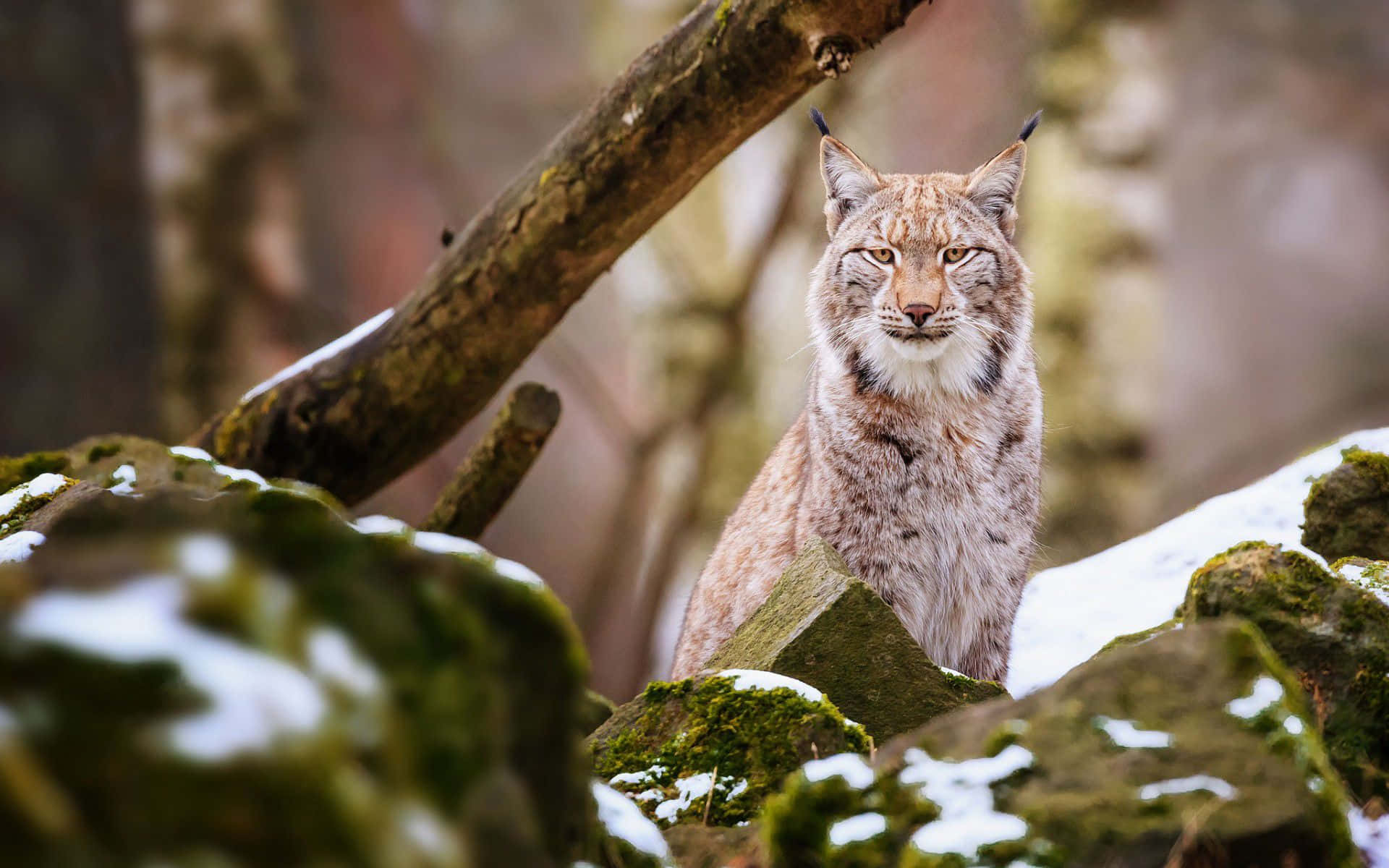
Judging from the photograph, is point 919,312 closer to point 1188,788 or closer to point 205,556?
point 1188,788

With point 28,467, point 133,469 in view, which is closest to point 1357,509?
point 133,469

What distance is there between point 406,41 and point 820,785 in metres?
10.5

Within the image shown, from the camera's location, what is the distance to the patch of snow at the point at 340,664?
5.41 feet

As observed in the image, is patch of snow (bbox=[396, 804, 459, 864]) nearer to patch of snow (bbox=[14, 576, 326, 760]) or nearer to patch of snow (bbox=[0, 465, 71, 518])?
patch of snow (bbox=[14, 576, 326, 760])

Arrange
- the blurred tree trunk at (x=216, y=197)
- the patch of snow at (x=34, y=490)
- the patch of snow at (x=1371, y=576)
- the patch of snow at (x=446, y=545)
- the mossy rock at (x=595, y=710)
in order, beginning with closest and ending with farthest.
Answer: the patch of snow at (x=446, y=545), the patch of snow at (x=1371, y=576), the patch of snow at (x=34, y=490), the mossy rock at (x=595, y=710), the blurred tree trunk at (x=216, y=197)

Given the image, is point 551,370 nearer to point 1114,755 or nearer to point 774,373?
point 774,373

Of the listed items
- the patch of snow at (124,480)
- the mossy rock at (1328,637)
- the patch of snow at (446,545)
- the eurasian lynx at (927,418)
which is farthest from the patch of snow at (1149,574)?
the patch of snow at (124,480)

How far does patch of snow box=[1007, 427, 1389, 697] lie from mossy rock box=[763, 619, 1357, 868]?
87.1 inches

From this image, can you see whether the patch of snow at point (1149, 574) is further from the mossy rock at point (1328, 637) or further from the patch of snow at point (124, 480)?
the patch of snow at point (124, 480)

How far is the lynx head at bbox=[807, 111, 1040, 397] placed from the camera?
4.60 metres

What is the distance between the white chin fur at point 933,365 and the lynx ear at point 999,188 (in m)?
0.57

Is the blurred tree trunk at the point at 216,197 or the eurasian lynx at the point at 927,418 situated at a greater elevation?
the blurred tree trunk at the point at 216,197

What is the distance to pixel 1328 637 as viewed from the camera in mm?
3068

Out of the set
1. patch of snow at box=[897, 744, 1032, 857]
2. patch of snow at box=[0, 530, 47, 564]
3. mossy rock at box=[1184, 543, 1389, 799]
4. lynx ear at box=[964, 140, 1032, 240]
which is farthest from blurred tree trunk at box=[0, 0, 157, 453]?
mossy rock at box=[1184, 543, 1389, 799]
